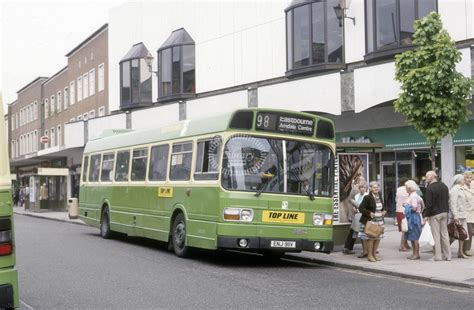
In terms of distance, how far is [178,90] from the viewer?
32.2 m

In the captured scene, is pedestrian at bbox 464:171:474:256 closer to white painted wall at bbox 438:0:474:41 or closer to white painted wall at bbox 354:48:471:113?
white painted wall at bbox 354:48:471:113

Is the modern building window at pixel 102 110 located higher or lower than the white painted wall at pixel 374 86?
higher

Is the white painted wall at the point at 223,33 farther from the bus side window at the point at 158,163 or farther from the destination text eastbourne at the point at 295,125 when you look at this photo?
the destination text eastbourne at the point at 295,125

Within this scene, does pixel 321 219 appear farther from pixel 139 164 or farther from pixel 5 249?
pixel 5 249

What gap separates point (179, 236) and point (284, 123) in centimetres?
334

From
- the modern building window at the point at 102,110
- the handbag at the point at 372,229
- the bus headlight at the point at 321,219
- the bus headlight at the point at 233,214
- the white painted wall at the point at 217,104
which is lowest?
the handbag at the point at 372,229

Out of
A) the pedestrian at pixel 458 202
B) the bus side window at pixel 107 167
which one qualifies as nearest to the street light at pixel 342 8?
the bus side window at pixel 107 167

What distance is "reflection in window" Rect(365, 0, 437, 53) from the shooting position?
20.5m

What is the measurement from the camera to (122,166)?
17266 mm

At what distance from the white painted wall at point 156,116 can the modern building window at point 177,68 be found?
0.72m

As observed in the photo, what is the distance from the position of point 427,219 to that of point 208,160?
4.34 m

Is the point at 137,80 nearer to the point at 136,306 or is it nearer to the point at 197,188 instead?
the point at 197,188

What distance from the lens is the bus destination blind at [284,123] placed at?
1223 centimetres

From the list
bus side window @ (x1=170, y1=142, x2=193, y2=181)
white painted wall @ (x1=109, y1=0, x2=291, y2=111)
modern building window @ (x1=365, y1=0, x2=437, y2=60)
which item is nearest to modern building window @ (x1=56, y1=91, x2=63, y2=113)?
white painted wall @ (x1=109, y1=0, x2=291, y2=111)
